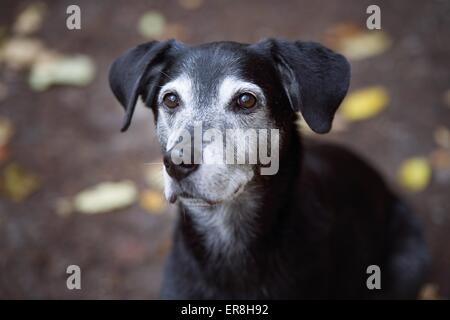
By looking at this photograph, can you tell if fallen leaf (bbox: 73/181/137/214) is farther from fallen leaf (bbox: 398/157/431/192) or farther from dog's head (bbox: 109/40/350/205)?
fallen leaf (bbox: 398/157/431/192)

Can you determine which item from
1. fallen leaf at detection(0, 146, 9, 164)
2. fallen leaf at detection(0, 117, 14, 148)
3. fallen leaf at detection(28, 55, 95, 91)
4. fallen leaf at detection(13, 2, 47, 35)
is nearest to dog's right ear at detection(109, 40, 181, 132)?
fallen leaf at detection(0, 146, 9, 164)

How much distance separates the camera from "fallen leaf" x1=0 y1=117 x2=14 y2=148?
17.1ft

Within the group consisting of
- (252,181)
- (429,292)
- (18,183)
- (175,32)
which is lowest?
(429,292)

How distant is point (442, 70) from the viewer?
534cm

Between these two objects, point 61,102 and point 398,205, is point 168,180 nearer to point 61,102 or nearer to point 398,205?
point 398,205

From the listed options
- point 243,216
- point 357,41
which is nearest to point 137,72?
point 243,216

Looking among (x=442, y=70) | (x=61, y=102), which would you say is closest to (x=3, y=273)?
(x=61, y=102)

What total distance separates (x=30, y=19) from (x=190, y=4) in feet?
5.54

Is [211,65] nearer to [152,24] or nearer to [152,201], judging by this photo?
[152,201]

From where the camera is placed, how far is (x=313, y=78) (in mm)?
2984

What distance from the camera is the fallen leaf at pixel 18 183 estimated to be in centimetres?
486

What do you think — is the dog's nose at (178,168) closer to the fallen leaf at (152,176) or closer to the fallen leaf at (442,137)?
the fallen leaf at (152,176)

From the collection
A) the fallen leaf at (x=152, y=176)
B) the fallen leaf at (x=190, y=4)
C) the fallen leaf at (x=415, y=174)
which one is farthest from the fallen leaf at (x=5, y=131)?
the fallen leaf at (x=415, y=174)

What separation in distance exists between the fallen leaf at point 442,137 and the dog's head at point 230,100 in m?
2.20
